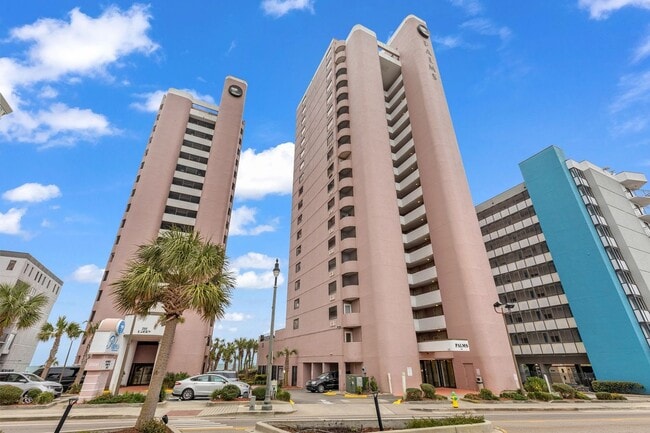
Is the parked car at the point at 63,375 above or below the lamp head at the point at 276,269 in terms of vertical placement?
below

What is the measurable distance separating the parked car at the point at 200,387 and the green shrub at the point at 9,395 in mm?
8629

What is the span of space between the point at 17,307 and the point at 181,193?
87.6ft

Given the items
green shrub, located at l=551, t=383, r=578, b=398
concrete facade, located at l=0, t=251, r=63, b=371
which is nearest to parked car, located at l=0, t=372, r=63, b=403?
green shrub, located at l=551, t=383, r=578, b=398

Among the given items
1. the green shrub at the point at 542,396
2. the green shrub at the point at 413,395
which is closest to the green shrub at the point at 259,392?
the green shrub at the point at 413,395

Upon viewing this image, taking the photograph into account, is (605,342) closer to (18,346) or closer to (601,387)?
(601,387)

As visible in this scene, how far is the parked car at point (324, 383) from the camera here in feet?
104

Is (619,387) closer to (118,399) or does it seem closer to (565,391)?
(565,391)

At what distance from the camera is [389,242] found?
3562cm

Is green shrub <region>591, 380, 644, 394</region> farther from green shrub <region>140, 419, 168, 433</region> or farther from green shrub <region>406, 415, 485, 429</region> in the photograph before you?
green shrub <region>140, 419, 168, 433</region>

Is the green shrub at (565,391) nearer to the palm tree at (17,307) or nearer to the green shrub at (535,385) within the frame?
the green shrub at (535,385)

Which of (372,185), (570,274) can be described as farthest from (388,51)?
(570,274)

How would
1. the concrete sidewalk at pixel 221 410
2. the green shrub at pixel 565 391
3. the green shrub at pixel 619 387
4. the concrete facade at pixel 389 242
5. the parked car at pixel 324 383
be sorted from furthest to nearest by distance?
the green shrub at pixel 619 387, the parked car at pixel 324 383, the concrete facade at pixel 389 242, the green shrub at pixel 565 391, the concrete sidewalk at pixel 221 410

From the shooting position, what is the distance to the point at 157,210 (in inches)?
1753

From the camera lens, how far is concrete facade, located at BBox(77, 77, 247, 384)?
121 ft
